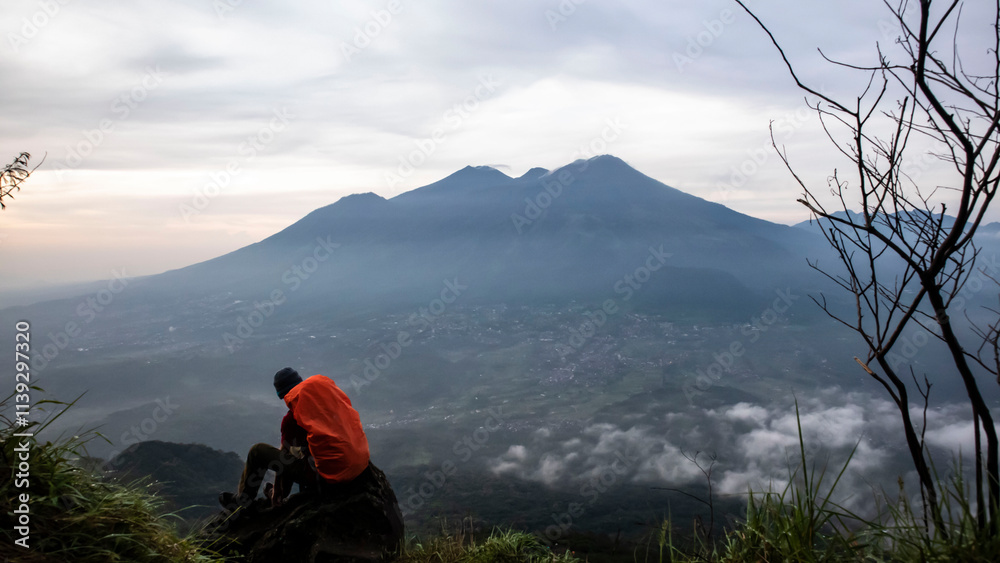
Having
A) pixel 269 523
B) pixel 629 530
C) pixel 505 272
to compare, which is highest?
pixel 505 272

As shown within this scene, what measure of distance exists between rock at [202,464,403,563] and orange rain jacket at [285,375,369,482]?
0.36m

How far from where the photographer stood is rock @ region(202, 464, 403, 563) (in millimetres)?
4879

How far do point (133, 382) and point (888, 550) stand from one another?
160m

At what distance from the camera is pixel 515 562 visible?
516 centimetres

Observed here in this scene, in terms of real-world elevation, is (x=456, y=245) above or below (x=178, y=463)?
above

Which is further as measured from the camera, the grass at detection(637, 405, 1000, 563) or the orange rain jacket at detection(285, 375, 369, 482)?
the orange rain jacket at detection(285, 375, 369, 482)

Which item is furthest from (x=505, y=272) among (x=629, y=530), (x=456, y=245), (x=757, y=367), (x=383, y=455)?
(x=629, y=530)

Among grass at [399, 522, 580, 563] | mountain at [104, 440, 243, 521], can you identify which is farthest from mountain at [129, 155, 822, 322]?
grass at [399, 522, 580, 563]

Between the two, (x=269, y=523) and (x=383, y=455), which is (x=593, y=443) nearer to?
(x=383, y=455)

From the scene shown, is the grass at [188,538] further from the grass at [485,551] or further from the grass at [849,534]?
the grass at [485,551]

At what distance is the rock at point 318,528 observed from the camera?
16.0ft

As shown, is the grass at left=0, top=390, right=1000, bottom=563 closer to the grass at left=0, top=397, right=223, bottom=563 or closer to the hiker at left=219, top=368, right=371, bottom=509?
the grass at left=0, top=397, right=223, bottom=563

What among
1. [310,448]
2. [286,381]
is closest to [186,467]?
[286,381]

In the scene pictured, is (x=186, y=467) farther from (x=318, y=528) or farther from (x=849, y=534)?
(x=849, y=534)
